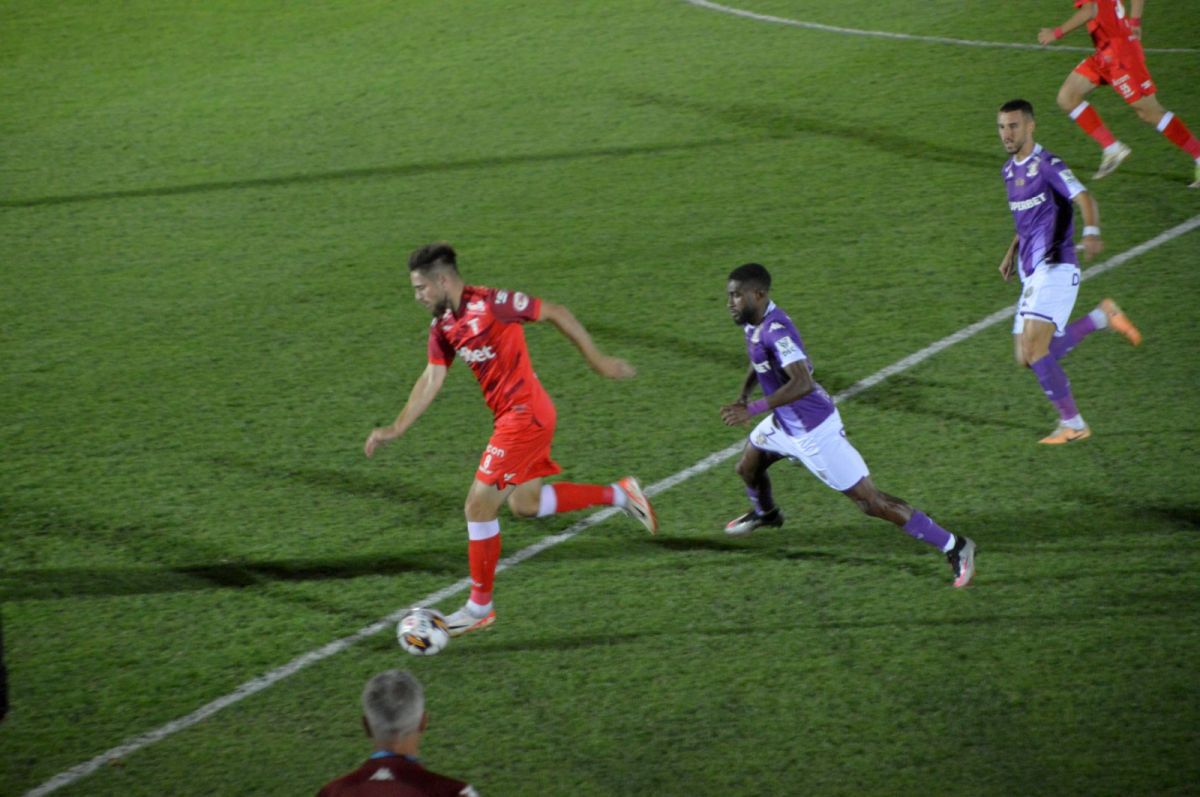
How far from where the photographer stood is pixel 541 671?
Result: 705cm

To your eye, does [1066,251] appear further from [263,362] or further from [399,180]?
[399,180]

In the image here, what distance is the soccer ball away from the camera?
714 cm

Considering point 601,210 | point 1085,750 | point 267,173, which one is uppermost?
point 267,173

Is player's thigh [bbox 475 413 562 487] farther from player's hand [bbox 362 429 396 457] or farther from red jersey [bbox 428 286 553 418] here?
player's hand [bbox 362 429 396 457]

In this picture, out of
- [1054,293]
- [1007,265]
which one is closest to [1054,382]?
[1054,293]

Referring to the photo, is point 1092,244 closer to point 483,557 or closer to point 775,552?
point 775,552

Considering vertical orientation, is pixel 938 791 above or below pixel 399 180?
below

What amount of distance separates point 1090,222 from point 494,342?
3.91m

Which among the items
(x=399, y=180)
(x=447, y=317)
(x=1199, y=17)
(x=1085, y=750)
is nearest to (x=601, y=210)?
(x=399, y=180)

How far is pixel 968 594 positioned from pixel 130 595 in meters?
4.43

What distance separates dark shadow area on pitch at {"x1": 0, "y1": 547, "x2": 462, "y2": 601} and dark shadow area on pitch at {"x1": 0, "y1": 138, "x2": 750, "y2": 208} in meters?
7.06

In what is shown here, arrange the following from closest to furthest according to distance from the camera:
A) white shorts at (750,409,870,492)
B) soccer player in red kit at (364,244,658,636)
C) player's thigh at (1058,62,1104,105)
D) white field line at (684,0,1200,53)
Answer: soccer player in red kit at (364,244,658,636) < white shorts at (750,409,870,492) < player's thigh at (1058,62,1104,105) < white field line at (684,0,1200,53)

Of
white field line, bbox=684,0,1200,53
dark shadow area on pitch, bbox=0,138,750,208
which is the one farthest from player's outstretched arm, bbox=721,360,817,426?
white field line, bbox=684,0,1200,53

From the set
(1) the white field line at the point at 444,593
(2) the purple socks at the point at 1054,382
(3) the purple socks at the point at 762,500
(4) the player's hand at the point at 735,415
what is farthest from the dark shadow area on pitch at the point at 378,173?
(4) the player's hand at the point at 735,415
